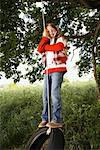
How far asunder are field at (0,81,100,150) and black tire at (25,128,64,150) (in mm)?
1654

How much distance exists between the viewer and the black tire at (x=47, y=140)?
5.39 meters

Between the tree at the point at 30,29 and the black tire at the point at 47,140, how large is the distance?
9.06ft

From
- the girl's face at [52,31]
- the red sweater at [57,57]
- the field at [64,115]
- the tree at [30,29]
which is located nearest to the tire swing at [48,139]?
the red sweater at [57,57]

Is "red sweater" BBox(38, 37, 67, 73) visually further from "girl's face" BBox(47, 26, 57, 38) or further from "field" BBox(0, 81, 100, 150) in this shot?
"field" BBox(0, 81, 100, 150)

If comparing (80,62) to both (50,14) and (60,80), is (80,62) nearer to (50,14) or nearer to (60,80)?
(50,14)

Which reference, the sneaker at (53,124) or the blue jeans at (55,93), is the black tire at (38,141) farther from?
the blue jeans at (55,93)

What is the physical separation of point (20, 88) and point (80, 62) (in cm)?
143

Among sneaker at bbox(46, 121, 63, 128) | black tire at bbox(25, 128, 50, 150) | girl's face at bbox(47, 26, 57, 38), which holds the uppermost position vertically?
girl's face at bbox(47, 26, 57, 38)

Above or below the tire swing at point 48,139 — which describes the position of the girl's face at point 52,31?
above

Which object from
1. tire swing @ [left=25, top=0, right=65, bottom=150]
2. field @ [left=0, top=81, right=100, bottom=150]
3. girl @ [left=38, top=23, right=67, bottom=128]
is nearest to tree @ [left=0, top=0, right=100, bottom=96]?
field @ [left=0, top=81, right=100, bottom=150]

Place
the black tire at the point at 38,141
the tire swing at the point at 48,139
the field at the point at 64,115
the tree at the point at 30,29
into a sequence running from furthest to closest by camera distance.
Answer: the tree at the point at 30,29 → the field at the point at 64,115 → the black tire at the point at 38,141 → the tire swing at the point at 48,139

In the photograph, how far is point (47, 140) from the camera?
5512mm

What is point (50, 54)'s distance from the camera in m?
5.52

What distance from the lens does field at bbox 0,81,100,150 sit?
7.41 m
